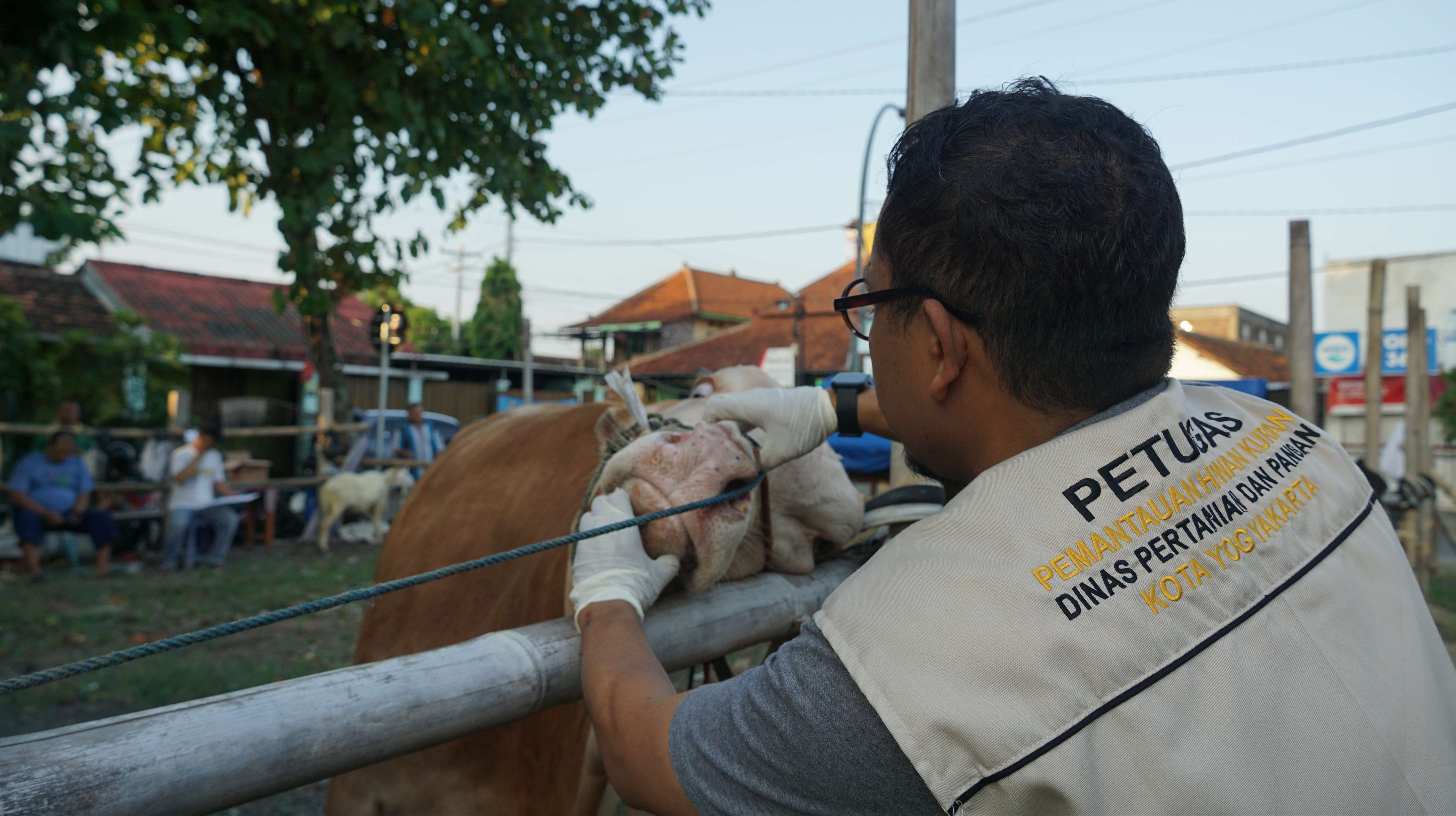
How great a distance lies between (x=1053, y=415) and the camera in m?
0.95

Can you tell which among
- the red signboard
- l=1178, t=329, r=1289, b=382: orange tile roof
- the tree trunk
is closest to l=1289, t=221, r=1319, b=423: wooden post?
the tree trunk

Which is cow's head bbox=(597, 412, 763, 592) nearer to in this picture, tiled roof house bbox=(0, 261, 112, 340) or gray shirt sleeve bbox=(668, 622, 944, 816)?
gray shirt sleeve bbox=(668, 622, 944, 816)

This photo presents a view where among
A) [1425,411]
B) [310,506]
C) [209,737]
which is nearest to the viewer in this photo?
[209,737]

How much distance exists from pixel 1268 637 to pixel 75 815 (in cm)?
117

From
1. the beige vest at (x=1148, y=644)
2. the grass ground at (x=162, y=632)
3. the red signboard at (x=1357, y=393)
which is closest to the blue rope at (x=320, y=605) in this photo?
the beige vest at (x=1148, y=644)

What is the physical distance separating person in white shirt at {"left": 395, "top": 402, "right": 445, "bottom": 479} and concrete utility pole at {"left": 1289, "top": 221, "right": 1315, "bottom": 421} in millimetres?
9288

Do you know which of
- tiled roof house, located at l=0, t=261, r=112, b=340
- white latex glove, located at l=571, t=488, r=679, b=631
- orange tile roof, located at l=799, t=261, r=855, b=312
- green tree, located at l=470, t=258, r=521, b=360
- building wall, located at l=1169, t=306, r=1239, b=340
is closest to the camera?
white latex glove, located at l=571, t=488, r=679, b=631

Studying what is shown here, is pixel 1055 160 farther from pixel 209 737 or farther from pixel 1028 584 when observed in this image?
pixel 209 737

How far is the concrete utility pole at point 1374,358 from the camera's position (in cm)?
821

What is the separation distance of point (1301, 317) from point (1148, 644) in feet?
20.8

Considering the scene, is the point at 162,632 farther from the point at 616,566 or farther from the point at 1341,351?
the point at 1341,351

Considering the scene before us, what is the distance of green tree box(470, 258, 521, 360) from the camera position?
3391 centimetres

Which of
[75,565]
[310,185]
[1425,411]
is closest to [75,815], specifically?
[310,185]

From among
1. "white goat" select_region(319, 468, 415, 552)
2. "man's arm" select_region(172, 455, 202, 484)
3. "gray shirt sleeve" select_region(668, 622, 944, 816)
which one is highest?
"gray shirt sleeve" select_region(668, 622, 944, 816)
